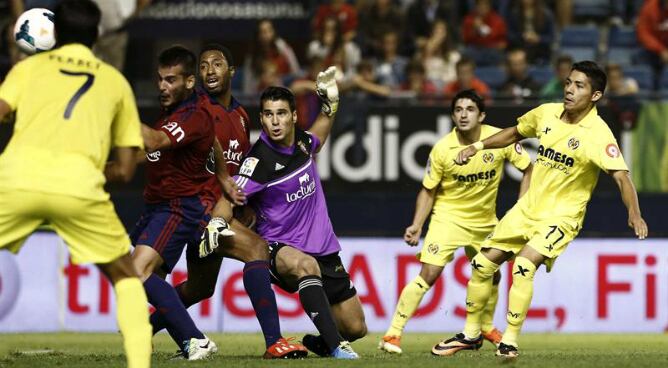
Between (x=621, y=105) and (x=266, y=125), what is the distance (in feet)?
21.3

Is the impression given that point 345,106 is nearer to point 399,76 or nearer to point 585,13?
point 399,76

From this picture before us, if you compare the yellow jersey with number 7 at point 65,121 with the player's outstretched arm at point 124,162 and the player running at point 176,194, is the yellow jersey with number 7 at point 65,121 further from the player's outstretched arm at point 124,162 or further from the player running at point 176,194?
the player running at point 176,194

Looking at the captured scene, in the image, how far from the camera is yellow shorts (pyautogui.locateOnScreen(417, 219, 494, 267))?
38.2 feet

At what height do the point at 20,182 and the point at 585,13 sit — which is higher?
the point at 585,13

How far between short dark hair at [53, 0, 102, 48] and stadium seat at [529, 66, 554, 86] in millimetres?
10405

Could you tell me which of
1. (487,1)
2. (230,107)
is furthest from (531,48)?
(230,107)

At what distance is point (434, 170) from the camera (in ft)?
38.7

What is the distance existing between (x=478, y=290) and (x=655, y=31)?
8.15 meters

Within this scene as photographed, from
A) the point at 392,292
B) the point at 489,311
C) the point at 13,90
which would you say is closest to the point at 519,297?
the point at 489,311

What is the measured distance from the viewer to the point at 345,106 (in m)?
15.9

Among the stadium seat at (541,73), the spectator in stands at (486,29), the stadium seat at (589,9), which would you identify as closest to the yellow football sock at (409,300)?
the stadium seat at (541,73)

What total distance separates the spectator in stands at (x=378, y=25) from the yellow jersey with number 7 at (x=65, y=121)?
10580 millimetres

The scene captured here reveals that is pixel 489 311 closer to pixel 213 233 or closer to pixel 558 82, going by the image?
pixel 213 233

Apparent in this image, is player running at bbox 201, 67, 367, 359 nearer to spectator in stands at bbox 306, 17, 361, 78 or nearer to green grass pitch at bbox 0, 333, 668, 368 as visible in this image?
green grass pitch at bbox 0, 333, 668, 368
